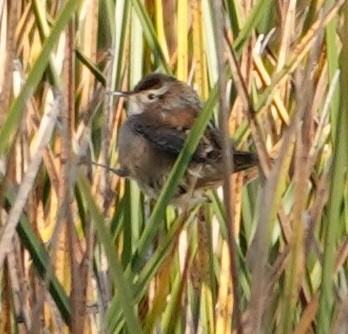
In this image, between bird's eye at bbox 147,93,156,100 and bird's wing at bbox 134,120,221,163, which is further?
bird's eye at bbox 147,93,156,100

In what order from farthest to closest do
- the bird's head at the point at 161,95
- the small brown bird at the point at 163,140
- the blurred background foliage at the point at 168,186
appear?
the bird's head at the point at 161,95
the small brown bird at the point at 163,140
the blurred background foliage at the point at 168,186

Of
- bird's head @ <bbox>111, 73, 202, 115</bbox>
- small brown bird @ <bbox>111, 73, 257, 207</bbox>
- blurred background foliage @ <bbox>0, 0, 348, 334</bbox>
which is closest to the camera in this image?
blurred background foliage @ <bbox>0, 0, 348, 334</bbox>

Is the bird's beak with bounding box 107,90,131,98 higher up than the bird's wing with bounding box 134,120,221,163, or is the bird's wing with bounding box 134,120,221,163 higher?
the bird's beak with bounding box 107,90,131,98

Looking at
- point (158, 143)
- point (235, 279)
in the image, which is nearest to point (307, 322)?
point (235, 279)

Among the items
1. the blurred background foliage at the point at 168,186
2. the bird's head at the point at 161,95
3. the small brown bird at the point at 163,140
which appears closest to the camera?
the blurred background foliage at the point at 168,186

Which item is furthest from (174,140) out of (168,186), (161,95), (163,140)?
(168,186)

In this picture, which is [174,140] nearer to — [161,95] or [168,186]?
[161,95]

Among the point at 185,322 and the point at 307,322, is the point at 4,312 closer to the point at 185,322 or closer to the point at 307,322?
the point at 185,322
